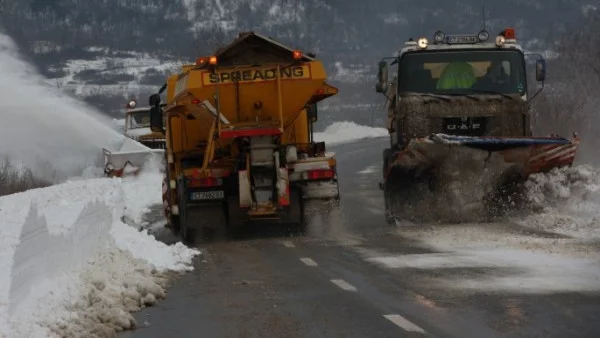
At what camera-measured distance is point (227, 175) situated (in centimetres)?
1402

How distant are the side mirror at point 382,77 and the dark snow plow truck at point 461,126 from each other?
0.05 feet

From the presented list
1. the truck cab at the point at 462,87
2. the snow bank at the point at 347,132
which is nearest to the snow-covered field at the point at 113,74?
the snow bank at the point at 347,132

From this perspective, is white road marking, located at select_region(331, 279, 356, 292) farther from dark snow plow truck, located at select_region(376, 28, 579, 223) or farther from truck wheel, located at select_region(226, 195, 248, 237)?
dark snow plow truck, located at select_region(376, 28, 579, 223)

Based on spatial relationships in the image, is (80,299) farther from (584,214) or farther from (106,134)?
(106,134)

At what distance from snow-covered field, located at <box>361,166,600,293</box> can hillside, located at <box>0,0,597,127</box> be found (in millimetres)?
54177

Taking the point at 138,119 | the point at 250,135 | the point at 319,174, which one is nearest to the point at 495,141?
the point at 319,174

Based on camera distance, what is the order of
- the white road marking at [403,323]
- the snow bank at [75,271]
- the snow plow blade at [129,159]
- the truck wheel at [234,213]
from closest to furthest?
1. the snow bank at [75,271]
2. the white road marking at [403,323]
3. the truck wheel at [234,213]
4. the snow plow blade at [129,159]

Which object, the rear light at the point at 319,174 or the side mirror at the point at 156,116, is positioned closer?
the rear light at the point at 319,174

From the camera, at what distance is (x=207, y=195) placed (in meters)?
13.9

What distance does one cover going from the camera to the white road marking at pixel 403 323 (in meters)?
7.15

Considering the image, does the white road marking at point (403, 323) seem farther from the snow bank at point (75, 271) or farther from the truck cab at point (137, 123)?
the truck cab at point (137, 123)

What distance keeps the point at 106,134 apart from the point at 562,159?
15967 mm

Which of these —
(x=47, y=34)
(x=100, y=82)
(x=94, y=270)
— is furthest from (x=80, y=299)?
(x=47, y=34)

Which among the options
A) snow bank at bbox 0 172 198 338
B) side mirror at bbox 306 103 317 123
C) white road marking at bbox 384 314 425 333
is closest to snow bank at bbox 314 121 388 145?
side mirror at bbox 306 103 317 123
